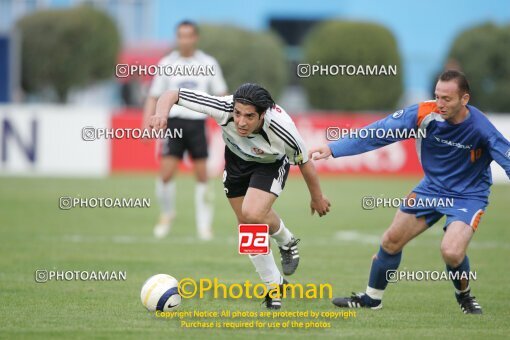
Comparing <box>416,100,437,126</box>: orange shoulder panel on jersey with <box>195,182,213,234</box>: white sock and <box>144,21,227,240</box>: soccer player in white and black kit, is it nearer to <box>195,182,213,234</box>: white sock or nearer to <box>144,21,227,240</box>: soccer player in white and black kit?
<box>144,21,227,240</box>: soccer player in white and black kit

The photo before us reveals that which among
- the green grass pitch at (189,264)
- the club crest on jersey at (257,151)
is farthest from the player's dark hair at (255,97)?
the green grass pitch at (189,264)

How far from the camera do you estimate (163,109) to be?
26.2 feet

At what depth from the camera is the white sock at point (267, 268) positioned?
8422 mm

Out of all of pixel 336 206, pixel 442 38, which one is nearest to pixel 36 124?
pixel 336 206

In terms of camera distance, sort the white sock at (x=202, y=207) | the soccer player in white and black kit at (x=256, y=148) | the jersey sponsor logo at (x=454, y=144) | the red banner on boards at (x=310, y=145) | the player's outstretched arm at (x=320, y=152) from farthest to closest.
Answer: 1. the red banner on boards at (x=310, y=145)
2. the white sock at (x=202, y=207)
3. the jersey sponsor logo at (x=454, y=144)
4. the player's outstretched arm at (x=320, y=152)
5. the soccer player in white and black kit at (x=256, y=148)

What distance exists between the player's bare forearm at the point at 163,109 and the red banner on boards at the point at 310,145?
14764 mm

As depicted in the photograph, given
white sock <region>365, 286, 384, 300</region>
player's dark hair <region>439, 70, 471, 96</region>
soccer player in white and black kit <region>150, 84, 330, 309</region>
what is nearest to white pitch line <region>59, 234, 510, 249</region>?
soccer player in white and black kit <region>150, 84, 330, 309</region>

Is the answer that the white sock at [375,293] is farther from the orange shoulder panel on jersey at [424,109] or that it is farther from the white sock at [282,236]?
the orange shoulder panel on jersey at [424,109]

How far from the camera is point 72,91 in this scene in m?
35.9

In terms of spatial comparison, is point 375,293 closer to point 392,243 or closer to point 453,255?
point 392,243

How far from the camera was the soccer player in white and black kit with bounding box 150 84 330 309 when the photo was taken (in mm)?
7926

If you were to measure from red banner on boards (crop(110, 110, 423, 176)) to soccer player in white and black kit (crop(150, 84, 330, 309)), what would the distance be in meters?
14.4

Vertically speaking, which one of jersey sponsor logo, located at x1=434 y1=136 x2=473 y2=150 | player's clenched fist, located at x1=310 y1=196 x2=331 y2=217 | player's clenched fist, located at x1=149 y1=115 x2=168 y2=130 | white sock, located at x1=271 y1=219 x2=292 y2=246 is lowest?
white sock, located at x1=271 y1=219 x2=292 y2=246

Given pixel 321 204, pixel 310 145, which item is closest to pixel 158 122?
pixel 321 204
